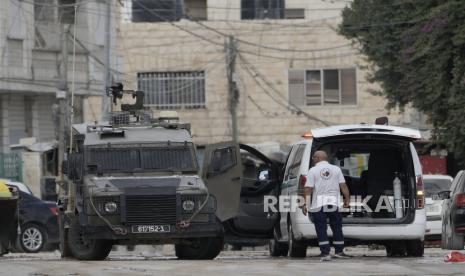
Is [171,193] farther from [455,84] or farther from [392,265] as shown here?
[455,84]

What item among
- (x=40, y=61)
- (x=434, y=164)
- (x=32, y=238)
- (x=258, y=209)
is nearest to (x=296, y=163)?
(x=258, y=209)

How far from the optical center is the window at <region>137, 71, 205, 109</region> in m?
52.3

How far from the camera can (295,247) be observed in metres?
20.2

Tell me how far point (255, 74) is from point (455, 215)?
2887 centimetres

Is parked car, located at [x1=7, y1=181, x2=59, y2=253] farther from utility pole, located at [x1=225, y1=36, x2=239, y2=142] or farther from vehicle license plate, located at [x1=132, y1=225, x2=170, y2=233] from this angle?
utility pole, located at [x1=225, y1=36, x2=239, y2=142]

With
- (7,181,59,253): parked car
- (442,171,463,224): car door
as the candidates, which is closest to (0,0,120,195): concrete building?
(7,181,59,253): parked car

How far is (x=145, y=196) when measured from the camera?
19391mm

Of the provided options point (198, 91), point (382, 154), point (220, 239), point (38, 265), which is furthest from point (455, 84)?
point (198, 91)

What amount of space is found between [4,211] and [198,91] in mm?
29727

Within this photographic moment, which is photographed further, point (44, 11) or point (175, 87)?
point (175, 87)

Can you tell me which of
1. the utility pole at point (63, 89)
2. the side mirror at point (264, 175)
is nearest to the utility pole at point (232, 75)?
the utility pole at point (63, 89)

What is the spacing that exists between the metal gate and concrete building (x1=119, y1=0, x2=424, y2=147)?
927 centimetres

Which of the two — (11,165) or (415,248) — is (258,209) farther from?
(11,165)

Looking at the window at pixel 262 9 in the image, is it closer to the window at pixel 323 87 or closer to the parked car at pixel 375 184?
the window at pixel 323 87
